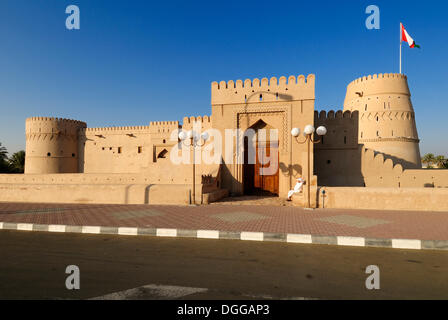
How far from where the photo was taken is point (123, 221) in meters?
6.24

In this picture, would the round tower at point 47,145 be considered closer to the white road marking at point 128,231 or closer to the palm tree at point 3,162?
the palm tree at point 3,162

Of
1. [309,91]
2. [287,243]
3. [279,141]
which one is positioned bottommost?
[287,243]

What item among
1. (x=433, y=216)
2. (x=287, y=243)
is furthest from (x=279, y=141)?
(x=287, y=243)

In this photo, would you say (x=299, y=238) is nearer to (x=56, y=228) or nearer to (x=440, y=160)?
(x=56, y=228)

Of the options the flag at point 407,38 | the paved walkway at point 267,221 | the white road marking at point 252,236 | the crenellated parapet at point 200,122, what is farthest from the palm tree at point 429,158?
the white road marking at point 252,236

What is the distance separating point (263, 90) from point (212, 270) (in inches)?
431

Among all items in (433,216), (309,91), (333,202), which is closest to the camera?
(433,216)

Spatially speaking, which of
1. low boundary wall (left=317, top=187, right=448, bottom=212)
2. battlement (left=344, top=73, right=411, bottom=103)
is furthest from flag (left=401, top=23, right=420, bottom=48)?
low boundary wall (left=317, top=187, right=448, bottom=212)

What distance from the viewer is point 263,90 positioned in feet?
41.3

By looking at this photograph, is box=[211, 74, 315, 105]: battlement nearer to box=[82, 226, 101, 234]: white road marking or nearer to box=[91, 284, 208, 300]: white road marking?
box=[82, 226, 101, 234]: white road marking

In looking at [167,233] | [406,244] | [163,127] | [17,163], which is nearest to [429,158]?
[163,127]
